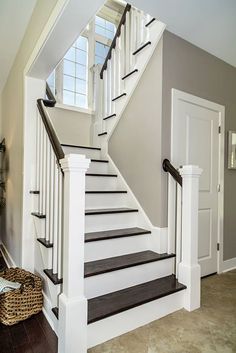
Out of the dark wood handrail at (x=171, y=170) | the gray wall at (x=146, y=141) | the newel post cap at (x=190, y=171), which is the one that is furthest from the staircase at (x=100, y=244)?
the newel post cap at (x=190, y=171)

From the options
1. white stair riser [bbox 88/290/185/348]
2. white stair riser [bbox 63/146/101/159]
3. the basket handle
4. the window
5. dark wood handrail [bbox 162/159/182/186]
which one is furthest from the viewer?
the window

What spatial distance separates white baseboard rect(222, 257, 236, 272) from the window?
3.31m

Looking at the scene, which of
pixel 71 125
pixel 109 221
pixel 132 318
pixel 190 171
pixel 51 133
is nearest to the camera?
pixel 132 318

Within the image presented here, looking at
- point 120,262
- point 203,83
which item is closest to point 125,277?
point 120,262

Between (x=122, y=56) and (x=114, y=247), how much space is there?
235 centimetres

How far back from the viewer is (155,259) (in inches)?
84.7

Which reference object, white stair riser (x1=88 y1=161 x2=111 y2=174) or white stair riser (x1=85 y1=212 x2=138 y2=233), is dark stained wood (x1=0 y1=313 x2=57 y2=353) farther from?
white stair riser (x1=88 y1=161 x2=111 y2=174)

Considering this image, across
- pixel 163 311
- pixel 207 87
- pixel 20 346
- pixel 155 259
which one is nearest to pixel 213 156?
pixel 207 87

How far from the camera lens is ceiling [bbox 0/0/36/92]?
228 centimetres

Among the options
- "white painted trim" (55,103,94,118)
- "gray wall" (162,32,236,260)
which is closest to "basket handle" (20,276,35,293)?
"gray wall" (162,32,236,260)

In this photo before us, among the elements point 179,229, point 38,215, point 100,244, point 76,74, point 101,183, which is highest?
point 76,74

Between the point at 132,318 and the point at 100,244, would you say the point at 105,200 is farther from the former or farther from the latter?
the point at 132,318

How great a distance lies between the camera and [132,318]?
1.78 meters

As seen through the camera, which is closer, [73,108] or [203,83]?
[203,83]
